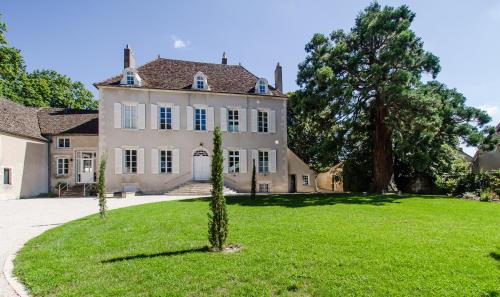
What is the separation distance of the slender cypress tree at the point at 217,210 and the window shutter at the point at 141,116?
56.0 feet

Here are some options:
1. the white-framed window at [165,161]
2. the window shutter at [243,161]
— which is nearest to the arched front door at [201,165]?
A: the white-framed window at [165,161]

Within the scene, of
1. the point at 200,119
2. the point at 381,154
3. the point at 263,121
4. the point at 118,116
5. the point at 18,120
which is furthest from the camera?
the point at 263,121

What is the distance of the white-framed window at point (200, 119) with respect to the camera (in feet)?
77.3

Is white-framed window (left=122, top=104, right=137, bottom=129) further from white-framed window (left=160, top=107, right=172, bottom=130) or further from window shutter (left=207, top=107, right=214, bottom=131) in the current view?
window shutter (left=207, top=107, right=214, bottom=131)

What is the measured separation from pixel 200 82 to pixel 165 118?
374 cm

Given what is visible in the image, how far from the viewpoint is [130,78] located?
22.5 m

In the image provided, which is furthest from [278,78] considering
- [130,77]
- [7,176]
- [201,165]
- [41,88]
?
[41,88]

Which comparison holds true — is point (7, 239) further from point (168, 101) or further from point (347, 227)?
point (168, 101)

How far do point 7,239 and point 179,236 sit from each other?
4544 millimetres

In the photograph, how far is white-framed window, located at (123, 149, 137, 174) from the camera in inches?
871

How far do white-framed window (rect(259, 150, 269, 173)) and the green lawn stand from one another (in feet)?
50.3

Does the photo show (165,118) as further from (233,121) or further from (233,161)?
(233,161)

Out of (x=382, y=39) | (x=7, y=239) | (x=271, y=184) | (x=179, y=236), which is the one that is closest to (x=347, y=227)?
(x=179, y=236)

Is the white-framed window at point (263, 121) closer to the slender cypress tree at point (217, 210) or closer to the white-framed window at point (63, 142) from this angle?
the white-framed window at point (63, 142)
